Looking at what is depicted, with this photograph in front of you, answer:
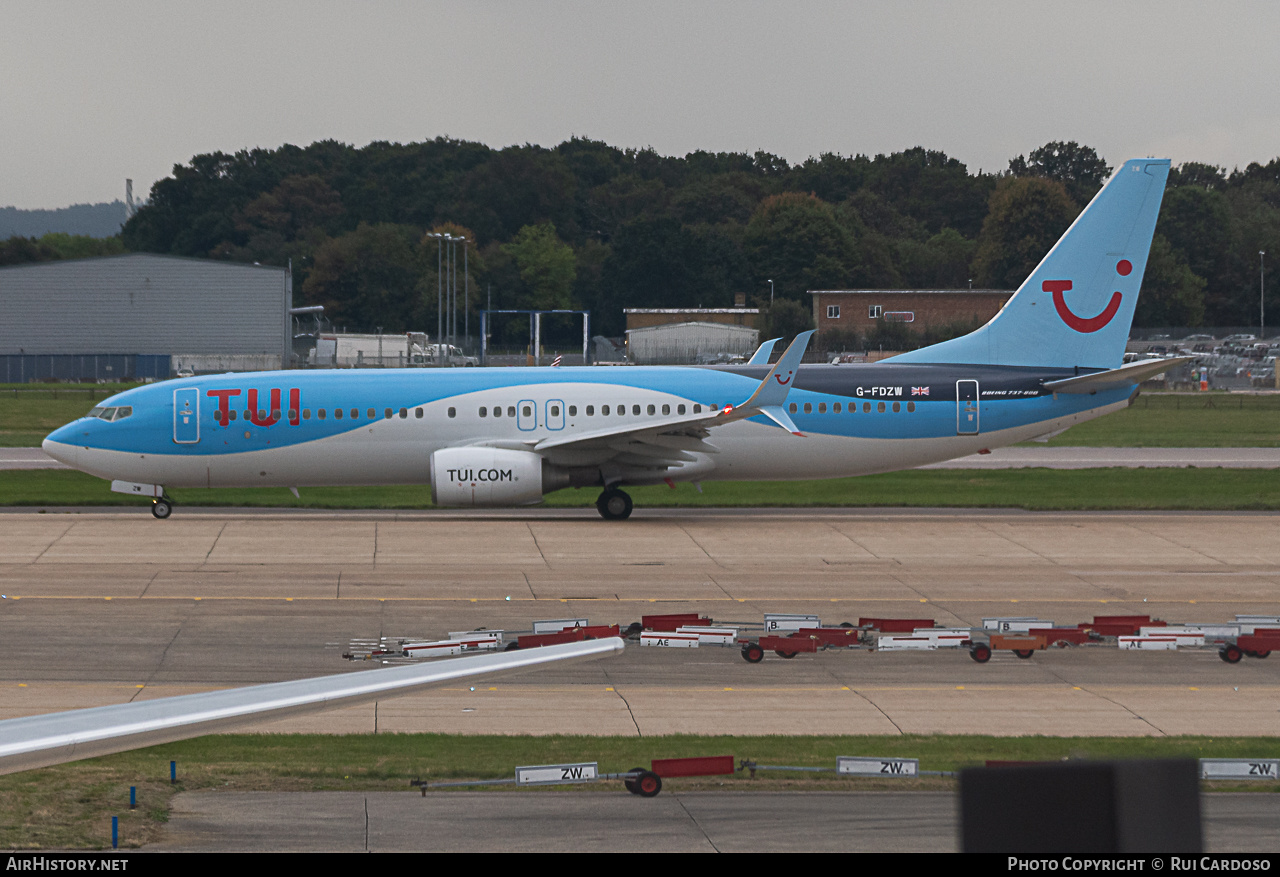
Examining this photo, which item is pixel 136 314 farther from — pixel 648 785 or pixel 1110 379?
pixel 648 785

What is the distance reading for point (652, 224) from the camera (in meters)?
123

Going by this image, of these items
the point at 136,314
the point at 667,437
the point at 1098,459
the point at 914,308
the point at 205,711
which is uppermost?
the point at 914,308

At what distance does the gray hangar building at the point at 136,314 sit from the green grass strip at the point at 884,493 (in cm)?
6104

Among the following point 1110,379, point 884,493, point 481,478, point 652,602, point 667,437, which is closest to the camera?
point 652,602

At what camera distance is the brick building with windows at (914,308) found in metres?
89.6

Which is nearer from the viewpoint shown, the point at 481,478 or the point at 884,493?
the point at 481,478

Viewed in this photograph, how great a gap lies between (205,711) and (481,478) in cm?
2632

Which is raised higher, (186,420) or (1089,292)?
(1089,292)

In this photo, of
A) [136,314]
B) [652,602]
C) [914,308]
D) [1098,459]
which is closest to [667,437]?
[652,602]

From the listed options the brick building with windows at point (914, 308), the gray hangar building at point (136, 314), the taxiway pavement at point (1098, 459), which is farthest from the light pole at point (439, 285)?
the taxiway pavement at point (1098, 459)

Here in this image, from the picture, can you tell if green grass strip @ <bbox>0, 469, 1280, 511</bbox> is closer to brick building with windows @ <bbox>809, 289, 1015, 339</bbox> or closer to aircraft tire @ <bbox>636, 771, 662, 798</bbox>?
aircraft tire @ <bbox>636, 771, 662, 798</bbox>

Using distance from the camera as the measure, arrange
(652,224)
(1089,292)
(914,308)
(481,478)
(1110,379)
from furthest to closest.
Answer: (652,224)
(914,308)
(1089,292)
(1110,379)
(481,478)

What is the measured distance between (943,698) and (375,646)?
26.4 feet

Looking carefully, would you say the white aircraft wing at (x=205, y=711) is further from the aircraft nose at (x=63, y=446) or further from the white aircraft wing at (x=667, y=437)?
the aircraft nose at (x=63, y=446)
